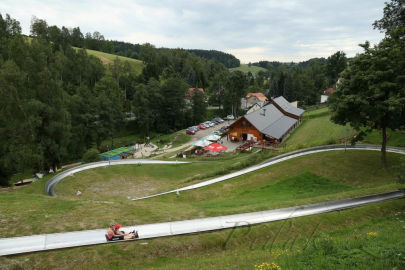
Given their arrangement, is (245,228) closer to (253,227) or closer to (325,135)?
(253,227)

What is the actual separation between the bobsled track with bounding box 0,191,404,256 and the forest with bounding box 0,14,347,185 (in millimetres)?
21204

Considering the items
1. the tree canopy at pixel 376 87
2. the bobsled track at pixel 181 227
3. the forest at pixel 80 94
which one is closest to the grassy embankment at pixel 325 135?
the tree canopy at pixel 376 87

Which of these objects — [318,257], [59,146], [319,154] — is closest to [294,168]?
[319,154]

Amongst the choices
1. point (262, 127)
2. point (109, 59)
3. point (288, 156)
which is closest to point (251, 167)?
point (288, 156)

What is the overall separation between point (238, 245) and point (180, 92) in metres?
68.2

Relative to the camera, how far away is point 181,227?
14.8m

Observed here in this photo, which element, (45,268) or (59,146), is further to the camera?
(59,146)

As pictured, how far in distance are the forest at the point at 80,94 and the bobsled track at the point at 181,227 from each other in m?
21.2

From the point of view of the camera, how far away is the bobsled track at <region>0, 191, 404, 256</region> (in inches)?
506

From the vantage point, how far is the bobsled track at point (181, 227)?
12.9 metres

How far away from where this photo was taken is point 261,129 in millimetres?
49000

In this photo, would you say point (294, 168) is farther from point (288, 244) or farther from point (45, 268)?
point (45, 268)

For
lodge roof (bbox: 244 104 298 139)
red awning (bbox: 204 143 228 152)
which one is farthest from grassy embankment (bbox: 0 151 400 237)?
lodge roof (bbox: 244 104 298 139)

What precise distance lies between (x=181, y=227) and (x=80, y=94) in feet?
186
